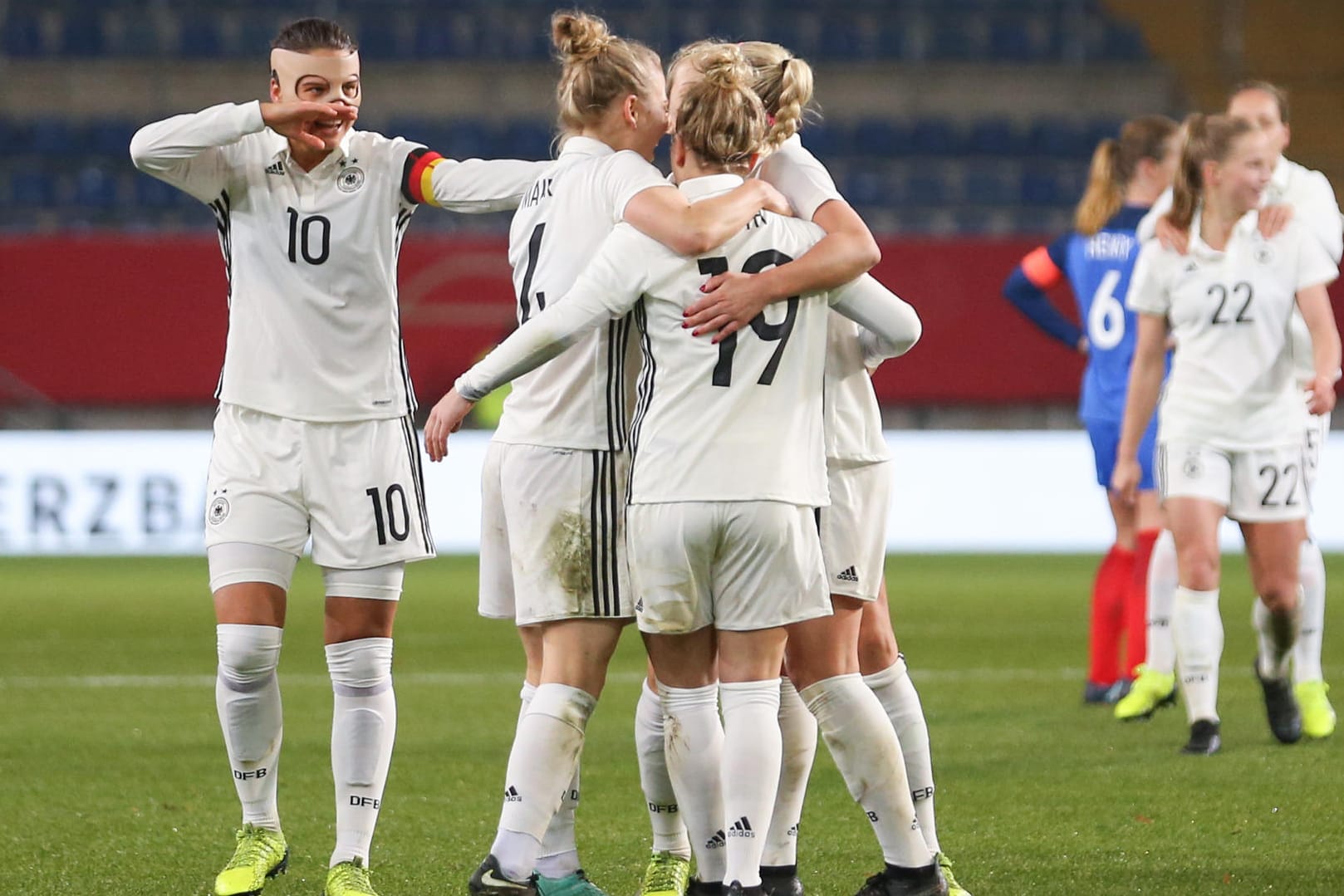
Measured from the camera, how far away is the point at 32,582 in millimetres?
11977

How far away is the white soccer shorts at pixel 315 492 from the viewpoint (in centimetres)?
399

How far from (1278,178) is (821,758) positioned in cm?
249

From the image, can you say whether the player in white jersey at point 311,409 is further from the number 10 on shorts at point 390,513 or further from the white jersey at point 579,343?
the white jersey at point 579,343

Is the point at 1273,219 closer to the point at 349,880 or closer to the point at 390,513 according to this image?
the point at 390,513

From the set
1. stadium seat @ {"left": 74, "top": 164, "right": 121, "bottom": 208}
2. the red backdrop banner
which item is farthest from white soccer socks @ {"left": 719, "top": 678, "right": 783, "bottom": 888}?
stadium seat @ {"left": 74, "top": 164, "right": 121, "bottom": 208}

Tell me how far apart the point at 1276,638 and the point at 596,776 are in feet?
6.97

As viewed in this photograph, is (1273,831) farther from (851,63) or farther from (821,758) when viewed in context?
(851,63)

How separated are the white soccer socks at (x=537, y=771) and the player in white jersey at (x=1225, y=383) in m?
2.63

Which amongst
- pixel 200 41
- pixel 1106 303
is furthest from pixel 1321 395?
pixel 200 41

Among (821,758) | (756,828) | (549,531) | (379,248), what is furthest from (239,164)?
(821,758)

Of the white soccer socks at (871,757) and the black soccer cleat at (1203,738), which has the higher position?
the white soccer socks at (871,757)

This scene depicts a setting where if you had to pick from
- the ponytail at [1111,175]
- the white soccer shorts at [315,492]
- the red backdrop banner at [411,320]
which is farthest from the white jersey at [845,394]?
the red backdrop banner at [411,320]

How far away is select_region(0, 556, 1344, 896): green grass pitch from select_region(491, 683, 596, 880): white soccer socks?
50cm

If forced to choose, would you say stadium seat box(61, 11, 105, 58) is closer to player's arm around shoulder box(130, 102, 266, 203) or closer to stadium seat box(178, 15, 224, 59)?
stadium seat box(178, 15, 224, 59)
